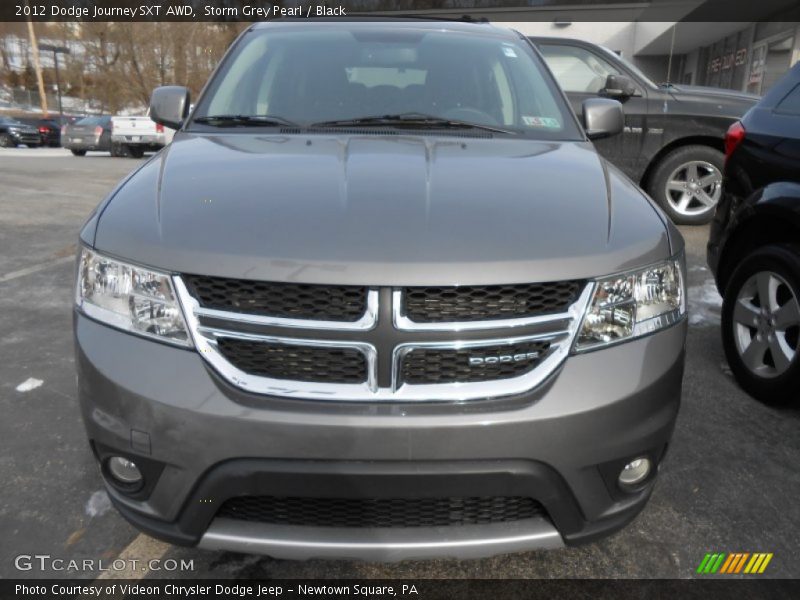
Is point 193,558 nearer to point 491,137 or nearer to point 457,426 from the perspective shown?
point 457,426

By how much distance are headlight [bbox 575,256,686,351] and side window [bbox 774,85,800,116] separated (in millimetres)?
1880

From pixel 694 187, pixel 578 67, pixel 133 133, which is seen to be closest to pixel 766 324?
pixel 694 187

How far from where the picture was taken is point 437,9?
19.4 m

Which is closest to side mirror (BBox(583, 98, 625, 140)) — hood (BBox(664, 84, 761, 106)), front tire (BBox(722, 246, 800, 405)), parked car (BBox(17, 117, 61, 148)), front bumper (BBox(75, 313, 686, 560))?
front tire (BBox(722, 246, 800, 405))

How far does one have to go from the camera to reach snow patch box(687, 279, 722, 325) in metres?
4.11

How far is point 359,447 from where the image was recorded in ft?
4.81

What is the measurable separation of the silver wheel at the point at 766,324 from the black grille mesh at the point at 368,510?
6.33 feet

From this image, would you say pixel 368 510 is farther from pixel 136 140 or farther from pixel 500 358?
pixel 136 140

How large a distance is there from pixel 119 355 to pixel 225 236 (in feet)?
1.31

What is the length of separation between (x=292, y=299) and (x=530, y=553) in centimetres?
120

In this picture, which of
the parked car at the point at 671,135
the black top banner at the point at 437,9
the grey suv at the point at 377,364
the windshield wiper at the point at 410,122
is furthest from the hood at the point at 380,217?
the parked car at the point at 671,135

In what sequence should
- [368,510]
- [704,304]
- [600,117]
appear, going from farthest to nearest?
[704,304]
[600,117]
[368,510]

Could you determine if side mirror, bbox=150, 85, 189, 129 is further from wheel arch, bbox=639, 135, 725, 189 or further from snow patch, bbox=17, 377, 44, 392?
wheel arch, bbox=639, 135, 725, 189

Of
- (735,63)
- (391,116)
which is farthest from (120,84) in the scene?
(391,116)
